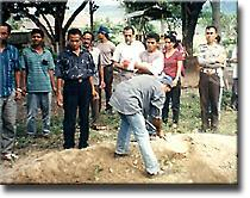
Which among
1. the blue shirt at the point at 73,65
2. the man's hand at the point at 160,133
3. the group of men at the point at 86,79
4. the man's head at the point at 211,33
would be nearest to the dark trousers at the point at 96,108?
the group of men at the point at 86,79

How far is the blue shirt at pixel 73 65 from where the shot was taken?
2807 mm

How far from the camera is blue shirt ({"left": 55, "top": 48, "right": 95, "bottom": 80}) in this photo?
2.81 meters

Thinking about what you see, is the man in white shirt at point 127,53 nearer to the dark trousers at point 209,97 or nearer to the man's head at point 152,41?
the man's head at point 152,41

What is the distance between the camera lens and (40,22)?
280 cm

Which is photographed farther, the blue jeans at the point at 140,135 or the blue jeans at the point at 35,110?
the blue jeans at the point at 35,110

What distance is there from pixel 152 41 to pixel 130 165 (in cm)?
66

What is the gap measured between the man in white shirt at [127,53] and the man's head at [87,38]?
0.48 feet

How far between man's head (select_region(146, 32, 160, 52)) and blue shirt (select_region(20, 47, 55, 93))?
0.52 meters

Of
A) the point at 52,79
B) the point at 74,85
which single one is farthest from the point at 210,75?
the point at 52,79

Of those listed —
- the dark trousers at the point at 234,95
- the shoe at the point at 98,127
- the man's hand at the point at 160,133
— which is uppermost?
the dark trousers at the point at 234,95

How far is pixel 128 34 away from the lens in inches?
110

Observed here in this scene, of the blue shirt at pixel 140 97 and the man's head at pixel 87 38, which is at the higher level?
the man's head at pixel 87 38

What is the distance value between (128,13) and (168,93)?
1.55 feet

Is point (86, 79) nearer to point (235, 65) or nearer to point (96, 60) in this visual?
point (96, 60)
